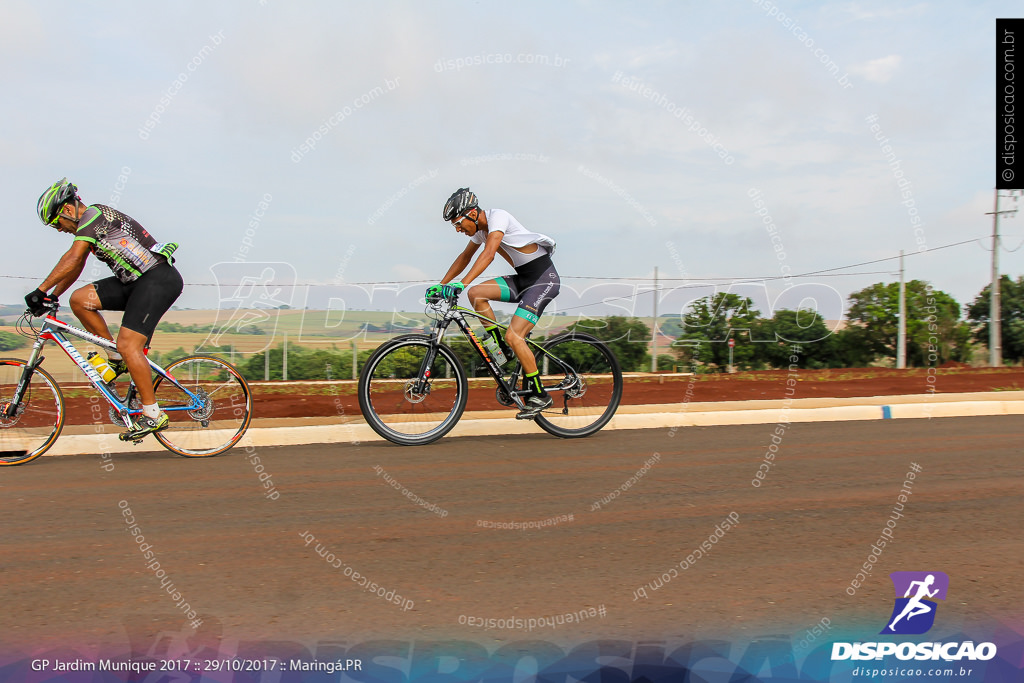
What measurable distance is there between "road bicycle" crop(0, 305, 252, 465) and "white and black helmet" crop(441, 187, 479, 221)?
234 centimetres

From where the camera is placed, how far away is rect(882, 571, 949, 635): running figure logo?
300 cm

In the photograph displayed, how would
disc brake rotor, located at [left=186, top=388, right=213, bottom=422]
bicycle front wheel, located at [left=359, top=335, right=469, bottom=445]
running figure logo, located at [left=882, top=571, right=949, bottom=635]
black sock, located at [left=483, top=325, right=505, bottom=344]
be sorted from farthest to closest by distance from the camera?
black sock, located at [left=483, top=325, right=505, bottom=344] < bicycle front wheel, located at [left=359, top=335, right=469, bottom=445] < disc brake rotor, located at [left=186, top=388, right=213, bottom=422] < running figure logo, located at [left=882, top=571, right=949, bottom=635]

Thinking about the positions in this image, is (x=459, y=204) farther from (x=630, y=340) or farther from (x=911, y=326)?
(x=911, y=326)

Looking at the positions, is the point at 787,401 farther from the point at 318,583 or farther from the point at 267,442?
the point at 318,583

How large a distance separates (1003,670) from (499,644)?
1668 millimetres

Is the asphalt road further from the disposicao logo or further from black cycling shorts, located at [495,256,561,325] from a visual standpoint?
black cycling shorts, located at [495,256,561,325]

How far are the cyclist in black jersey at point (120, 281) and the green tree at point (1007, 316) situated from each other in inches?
1452

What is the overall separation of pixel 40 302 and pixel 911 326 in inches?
1512

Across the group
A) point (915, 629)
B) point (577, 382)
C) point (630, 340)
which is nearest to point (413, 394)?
point (577, 382)

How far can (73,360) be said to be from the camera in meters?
6.56

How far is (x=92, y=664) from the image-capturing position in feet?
8.63

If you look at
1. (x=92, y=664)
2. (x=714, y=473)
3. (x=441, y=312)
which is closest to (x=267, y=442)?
(x=441, y=312)

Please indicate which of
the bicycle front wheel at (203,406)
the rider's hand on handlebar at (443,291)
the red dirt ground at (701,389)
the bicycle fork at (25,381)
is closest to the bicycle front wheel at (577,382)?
the rider's hand on handlebar at (443,291)

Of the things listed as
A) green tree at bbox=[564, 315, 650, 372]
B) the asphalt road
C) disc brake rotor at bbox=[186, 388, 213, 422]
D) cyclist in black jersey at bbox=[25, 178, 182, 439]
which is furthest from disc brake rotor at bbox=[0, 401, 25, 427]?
green tree at bbox=[564, 315, 650, 372]
